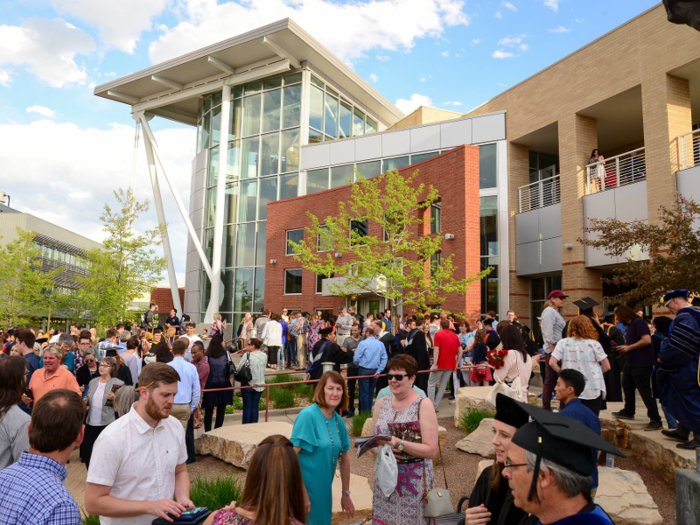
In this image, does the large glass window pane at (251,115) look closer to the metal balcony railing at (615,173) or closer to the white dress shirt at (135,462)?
the metal balcony railing at (615,173)

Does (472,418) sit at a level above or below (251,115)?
below

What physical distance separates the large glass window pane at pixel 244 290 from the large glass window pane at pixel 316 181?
228 inches

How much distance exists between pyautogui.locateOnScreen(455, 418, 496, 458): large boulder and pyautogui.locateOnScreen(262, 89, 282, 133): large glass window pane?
78.7ft

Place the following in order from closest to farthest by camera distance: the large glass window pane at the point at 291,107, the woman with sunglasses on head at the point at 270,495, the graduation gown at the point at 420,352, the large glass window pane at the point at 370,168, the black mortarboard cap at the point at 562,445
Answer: the black mortarboard cap at the point at 562,445, the woman with sunglasses on head at the point at 270,495, the graduation gown at the point at 420,352, the large glass window pane at the point at 370,168, the large glass window pane at the point at 291,107

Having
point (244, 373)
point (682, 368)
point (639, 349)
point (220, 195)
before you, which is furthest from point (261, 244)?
point (682, 368)

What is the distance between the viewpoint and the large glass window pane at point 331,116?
30.2 m

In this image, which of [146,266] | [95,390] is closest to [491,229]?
[146,266]

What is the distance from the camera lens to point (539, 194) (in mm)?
21219

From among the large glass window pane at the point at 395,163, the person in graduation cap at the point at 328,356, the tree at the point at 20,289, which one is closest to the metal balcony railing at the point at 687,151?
the large glass window pane at the point at 395,163

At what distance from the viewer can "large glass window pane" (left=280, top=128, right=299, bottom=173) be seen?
28859 mm

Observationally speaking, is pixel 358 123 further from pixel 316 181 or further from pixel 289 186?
pixel 289 186

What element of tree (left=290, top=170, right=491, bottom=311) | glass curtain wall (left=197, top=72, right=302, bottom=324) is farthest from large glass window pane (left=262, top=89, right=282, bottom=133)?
tree (left=290, top=170, right=491, bottom=311)

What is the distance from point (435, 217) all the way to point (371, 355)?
11760mm

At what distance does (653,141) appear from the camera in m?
16.7
